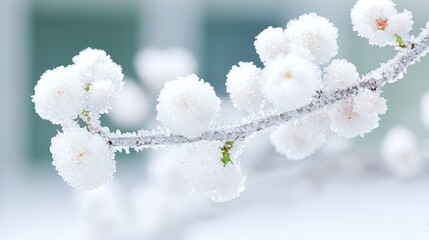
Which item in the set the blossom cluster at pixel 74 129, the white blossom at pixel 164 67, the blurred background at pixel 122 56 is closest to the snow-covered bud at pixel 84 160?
the blossom cluster at pixel 74 129

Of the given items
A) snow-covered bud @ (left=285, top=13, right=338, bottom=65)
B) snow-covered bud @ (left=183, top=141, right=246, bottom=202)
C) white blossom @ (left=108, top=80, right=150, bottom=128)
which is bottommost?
snow-covered bud @ (left=183, top=141, right=246, bottom=202)

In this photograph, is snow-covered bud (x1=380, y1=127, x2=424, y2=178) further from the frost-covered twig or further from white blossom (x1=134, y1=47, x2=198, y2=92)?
the frost-covered twig

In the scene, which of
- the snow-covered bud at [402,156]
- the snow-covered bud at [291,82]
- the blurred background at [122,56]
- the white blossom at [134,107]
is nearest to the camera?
the snow-covered bud at [291,82]

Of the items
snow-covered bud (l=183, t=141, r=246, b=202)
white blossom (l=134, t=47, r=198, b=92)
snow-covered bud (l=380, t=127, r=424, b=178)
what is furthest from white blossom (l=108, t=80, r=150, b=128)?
snow-covered bud (l=183, t=141, r=246, b=202)

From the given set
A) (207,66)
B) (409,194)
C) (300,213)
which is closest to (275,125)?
(409,194)

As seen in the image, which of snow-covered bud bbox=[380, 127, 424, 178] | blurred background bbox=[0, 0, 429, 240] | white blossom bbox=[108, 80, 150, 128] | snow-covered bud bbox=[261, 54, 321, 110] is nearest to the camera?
snow-covered bud bbox=[261, 54, 321, 110]

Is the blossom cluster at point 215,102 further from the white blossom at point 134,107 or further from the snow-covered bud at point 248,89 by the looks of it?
the white blossom at point 134,107

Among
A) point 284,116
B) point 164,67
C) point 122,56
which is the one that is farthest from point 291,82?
point 122,56

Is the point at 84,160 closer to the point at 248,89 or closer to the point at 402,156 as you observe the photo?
the point at 248,89
